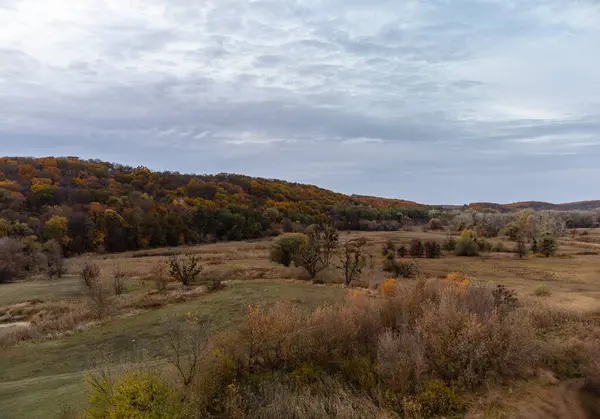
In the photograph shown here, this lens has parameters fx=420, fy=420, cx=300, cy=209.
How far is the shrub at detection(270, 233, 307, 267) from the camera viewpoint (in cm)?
3462

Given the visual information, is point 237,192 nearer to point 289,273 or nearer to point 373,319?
point 289,273

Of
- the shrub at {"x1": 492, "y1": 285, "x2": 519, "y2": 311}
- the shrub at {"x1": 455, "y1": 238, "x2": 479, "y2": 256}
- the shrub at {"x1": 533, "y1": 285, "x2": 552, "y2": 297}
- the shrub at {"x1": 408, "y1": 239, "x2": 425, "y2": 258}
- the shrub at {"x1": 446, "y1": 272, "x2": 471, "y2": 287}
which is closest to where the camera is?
the shrub at {"x1": 492, "y1": 285, "x2": 519, "y2": 311}

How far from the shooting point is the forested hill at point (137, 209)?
5656 cm

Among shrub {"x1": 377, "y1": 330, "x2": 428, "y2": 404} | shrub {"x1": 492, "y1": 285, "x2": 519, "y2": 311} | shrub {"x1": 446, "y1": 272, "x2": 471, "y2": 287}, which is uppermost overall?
shrub {"x1": 446, "y1": 272, "x2": 471, "y2": 287}

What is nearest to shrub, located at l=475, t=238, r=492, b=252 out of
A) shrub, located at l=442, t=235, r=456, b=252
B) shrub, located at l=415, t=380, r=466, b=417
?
shrub, located at l=442, t=235, r=456, b=252

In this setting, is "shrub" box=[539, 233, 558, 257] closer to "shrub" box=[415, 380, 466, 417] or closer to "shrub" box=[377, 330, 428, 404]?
"shrub" box=[377, 330, 428, 404]

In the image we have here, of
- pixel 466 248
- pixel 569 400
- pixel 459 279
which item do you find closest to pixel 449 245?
pixel 466 248

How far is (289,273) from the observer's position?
2930 centimetres

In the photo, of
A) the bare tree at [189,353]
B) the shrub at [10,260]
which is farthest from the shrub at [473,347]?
the shrub at [10,260]

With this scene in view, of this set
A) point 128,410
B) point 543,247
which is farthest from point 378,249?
point 128,410

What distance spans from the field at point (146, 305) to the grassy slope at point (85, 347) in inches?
1.2

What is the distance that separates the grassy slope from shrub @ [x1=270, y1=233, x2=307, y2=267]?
1019 centimetres

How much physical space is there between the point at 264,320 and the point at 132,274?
24.8m

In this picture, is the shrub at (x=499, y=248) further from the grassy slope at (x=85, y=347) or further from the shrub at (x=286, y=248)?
Result: the grassy slope at (x=85, y=347)
